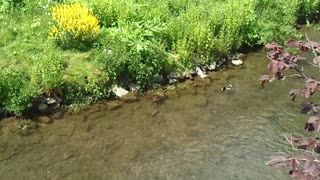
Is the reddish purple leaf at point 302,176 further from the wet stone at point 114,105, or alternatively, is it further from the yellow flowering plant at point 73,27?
the yellow flowering plant at point 73,27

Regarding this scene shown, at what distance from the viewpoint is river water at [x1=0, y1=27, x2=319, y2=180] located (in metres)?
7.99

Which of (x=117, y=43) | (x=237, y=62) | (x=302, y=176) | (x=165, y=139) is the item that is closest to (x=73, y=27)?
(x=117, y=43)

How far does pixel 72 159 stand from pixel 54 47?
11.1 feet

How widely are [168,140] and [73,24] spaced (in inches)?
144

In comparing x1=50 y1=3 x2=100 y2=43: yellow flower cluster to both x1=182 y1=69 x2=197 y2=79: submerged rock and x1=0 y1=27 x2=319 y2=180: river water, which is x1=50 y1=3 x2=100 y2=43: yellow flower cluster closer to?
x1=0 y1=27 x2=319 y2=180: river water

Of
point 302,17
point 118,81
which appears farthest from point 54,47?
point 302,17

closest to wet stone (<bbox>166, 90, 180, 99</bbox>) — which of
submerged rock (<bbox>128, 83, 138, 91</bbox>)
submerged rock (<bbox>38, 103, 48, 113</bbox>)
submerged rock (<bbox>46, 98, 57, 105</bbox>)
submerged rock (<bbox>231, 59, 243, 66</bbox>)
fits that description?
submerged rock (<bbox>128, 83, 138, 91</bbox>)

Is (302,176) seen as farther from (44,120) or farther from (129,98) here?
(129,98)

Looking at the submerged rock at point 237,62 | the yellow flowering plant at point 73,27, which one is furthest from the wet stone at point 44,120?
the submerged rock at point 237,62

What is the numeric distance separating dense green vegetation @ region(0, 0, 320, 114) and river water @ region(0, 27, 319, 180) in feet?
2.22

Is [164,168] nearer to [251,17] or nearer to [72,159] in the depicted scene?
[72,159]

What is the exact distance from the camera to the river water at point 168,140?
26.2 ft

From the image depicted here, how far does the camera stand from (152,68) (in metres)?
10.8

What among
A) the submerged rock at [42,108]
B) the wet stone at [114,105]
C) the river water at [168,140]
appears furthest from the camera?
the wet stone at [114,105]
